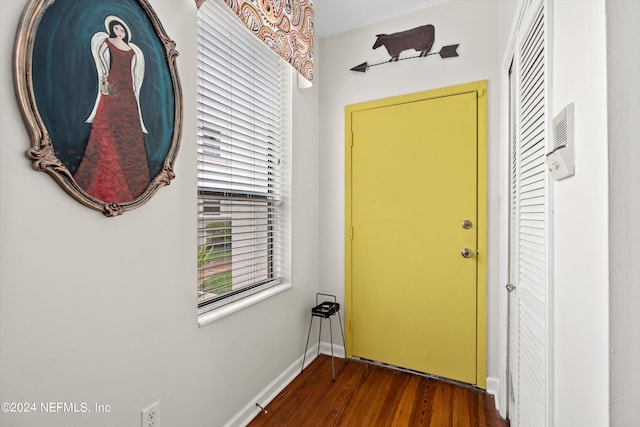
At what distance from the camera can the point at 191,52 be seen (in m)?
1.37

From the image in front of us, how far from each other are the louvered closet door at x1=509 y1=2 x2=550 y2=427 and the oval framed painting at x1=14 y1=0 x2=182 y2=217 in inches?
54.7

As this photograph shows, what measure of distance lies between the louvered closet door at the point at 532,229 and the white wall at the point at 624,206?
41 cm

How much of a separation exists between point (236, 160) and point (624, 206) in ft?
5.28

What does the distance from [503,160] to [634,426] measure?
159cm

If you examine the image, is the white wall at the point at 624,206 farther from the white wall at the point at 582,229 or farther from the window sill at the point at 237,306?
the window sill at the point at 237,306

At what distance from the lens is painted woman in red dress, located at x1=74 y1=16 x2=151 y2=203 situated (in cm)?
98

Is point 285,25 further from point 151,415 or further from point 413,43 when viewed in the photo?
point 151,415

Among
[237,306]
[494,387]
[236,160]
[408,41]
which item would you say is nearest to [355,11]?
[408,41]

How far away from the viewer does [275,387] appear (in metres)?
1.93

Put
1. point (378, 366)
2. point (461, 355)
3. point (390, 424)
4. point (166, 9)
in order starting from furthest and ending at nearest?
point (378, 366), point (461, 355), point (390, 424), point (166, 9)

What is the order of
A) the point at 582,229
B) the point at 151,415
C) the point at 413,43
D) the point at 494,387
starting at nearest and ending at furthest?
the point at 582,229
the point at 151,415
the point at 494,387
the point at 413,43

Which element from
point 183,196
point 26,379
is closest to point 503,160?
point 183,196

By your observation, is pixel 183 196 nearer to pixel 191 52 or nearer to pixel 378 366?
pixel 191 52

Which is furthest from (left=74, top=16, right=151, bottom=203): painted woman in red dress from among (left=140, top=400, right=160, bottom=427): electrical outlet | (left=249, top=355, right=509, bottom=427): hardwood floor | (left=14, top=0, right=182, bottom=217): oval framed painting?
(left=249, top=355, right=509, bottom=427): hardwood floor
